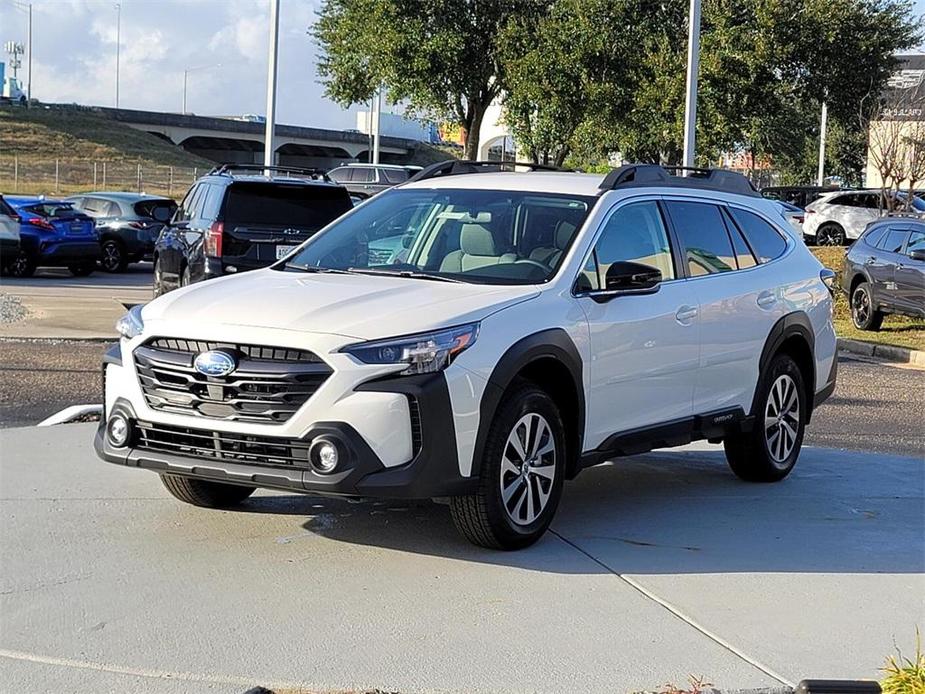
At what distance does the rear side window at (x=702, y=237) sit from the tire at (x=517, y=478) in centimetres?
171

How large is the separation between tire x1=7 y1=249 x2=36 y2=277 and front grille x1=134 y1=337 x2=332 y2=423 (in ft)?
66.7

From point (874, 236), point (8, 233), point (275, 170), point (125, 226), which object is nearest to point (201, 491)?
point (275, 170)

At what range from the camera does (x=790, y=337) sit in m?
8.60

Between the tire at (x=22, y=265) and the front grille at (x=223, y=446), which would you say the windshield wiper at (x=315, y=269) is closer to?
→ the front grille at (x=223, y=446)

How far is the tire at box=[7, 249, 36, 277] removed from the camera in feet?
83.4

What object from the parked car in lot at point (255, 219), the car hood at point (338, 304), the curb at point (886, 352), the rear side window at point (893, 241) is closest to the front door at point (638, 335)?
the car hood at point (338, 304)

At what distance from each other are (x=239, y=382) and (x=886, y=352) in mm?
13326

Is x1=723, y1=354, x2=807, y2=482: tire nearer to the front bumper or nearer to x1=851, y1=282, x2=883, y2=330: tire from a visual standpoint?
the front bumper

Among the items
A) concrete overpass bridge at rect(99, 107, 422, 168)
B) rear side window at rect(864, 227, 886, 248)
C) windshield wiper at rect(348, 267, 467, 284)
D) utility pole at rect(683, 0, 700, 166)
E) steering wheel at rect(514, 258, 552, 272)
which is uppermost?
concrete overpass bridge at rect(99, 107, 422, 168)

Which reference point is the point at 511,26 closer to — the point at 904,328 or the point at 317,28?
the point at 317,28

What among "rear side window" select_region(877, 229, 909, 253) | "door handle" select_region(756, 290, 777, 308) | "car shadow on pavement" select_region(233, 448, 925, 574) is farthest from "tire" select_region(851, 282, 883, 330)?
"door handle" select_region(756, 290, 777, 308)

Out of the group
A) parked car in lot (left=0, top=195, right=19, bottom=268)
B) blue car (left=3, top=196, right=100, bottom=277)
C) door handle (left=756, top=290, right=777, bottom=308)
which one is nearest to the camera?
door handle (left=756, top=290, right=777, bottom=308)

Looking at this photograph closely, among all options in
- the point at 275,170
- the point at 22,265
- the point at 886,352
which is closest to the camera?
the point at 275,170

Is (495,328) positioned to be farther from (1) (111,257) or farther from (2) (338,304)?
(1) (111,257)
